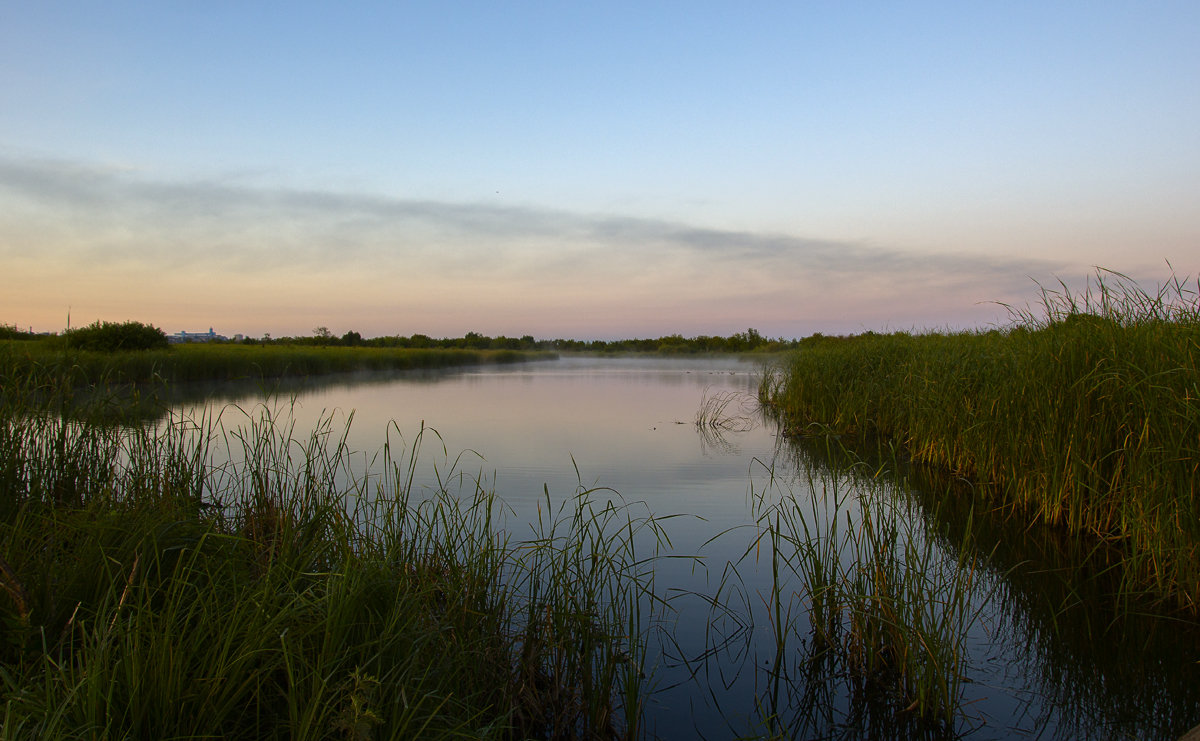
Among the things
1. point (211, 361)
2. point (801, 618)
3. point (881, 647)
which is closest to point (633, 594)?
point (801, 618)

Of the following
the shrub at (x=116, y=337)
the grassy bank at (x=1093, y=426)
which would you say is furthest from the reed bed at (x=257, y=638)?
the shrub at (x=116, y=337)

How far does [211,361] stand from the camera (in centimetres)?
1788

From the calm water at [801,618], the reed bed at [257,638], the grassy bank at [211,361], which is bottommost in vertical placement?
the calm water at [801,618]

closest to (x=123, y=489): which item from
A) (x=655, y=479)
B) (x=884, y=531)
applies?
(x=884, y=531)

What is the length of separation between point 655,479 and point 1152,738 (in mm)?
4250

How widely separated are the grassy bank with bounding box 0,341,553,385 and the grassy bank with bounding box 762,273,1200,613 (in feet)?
18.1

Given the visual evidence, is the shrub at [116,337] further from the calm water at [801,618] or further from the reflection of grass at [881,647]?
the reflection of grass at [881,647]

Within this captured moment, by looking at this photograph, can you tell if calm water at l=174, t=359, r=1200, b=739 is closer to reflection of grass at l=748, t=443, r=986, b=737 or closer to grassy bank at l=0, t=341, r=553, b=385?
reflection of grass at l=748, t=443, r=986, b=737

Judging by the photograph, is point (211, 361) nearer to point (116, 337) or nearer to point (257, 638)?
point (116, 337)

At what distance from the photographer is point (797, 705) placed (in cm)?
235

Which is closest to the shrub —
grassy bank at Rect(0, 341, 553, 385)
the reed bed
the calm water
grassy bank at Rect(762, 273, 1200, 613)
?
grassy bank at Rect(0, 341, 553, 385)

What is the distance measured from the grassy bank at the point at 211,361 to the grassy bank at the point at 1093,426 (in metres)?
5.53

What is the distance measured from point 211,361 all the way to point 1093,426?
19394mm

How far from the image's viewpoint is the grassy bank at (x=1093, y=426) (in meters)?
3.01
